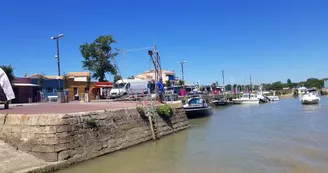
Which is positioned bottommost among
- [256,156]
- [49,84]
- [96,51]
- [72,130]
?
[256,156]

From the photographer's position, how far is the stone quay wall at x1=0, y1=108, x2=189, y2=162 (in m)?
10.7

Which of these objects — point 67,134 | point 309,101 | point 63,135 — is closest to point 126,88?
point 67,134

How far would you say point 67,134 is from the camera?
36.0ft

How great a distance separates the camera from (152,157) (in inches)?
500

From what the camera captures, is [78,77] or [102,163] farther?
[78,77]

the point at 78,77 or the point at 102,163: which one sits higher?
the point at 78,77

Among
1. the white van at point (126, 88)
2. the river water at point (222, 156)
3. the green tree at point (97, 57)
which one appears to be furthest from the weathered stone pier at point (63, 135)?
the green tree at point (97, 57)

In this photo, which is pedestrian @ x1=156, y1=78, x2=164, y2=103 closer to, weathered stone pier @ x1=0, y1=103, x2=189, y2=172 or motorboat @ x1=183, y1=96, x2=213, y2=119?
weathered stone pier @ x1=0, y1=103, x2=189, y2=172

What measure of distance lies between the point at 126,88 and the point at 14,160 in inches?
1152

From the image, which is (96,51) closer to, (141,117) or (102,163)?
(141,117)

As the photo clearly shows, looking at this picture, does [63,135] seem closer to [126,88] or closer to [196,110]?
[196,110]

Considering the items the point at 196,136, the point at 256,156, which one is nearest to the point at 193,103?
the point at 196,136

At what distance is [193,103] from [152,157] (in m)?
21.0

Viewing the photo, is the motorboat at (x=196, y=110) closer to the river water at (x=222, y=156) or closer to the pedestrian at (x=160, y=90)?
the pedestrian at (x=160, y=90)
